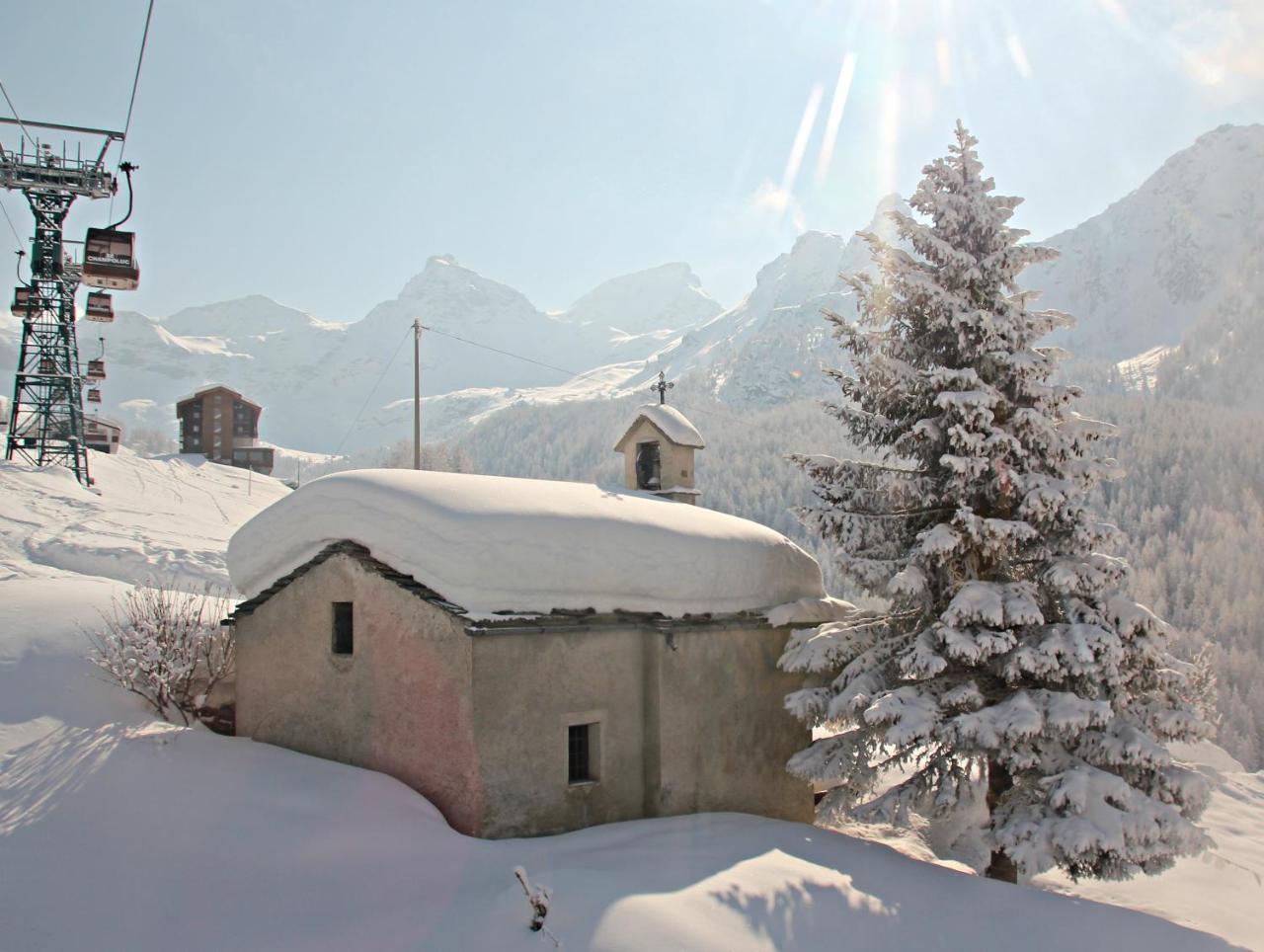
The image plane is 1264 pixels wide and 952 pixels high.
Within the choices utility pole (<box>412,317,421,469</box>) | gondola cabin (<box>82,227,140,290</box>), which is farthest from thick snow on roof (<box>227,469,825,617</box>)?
utility pole (<box>412,317,421,469</box>)

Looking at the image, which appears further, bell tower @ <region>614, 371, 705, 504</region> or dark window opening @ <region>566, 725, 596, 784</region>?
bell tower @ <region>614, 371, 705, 504</region>

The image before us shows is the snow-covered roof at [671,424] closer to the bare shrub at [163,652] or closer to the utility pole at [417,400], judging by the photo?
the utility pole at [417,400]

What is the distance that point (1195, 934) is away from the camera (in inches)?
392

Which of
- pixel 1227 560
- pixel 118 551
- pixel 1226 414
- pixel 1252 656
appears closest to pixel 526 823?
pixel 118 551

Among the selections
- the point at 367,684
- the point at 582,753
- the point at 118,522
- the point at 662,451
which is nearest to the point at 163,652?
the point at 367,684

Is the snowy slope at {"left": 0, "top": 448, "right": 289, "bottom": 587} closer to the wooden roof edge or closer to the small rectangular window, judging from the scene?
the wooden roof edge

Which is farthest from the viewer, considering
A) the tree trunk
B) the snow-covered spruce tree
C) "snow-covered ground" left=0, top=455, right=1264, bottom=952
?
the tree trunk

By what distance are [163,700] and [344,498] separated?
431cm

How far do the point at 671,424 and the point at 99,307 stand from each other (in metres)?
15.3

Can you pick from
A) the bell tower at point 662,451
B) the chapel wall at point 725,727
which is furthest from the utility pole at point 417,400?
the chapel wall at point 725,727

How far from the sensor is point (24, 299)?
103 ft

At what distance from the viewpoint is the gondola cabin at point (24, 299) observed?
3111 centimetres

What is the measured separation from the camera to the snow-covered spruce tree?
10.5m

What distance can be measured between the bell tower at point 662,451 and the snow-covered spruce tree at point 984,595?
20.4 feet
